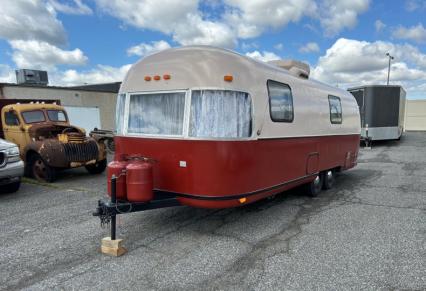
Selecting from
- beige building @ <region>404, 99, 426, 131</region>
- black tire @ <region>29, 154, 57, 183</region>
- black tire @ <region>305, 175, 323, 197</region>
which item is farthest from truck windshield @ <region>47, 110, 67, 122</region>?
beige building @ <region>404, 99, 426, 131</region>

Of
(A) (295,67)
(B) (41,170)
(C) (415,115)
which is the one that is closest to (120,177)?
(A) (295,67)

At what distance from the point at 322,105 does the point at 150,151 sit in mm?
4129

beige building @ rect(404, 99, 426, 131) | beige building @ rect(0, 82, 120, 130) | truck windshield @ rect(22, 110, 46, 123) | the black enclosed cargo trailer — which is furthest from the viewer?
beige building @ rect(404, 99, 426, 131)

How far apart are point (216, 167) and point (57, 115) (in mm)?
8205

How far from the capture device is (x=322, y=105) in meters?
7.29

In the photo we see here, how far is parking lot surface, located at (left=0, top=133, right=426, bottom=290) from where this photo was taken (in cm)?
372

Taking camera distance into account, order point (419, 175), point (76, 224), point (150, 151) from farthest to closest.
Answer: point (419, 175) → point (76, 224) → point (150, 151)

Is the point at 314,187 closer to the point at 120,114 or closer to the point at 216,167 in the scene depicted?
the point at 216,167

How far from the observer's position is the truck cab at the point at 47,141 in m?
9.03

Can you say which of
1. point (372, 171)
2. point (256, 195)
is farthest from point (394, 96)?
point (256, 195)

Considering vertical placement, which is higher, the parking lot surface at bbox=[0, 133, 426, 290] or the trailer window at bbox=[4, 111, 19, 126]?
the trailer window at bbox=[4, 111, 19, 126]

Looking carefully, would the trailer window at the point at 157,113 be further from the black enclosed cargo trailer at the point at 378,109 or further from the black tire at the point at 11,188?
the black enclosed cargo trailer at the point at 378,109

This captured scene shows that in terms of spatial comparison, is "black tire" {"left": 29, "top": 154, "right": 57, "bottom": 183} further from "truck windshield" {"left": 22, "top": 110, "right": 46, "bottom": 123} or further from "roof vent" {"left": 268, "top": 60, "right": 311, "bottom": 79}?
"roof vent" {"left": 268, "top": 60, "right": 311, "bottom": 79}

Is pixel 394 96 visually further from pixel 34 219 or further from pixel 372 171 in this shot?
pixel 34 219
